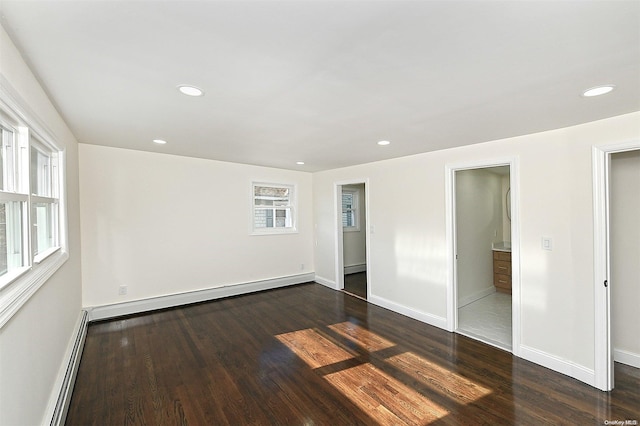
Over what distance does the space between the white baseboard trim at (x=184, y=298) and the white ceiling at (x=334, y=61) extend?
8.42 feet

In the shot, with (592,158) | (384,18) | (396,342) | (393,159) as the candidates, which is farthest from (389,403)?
(393,159)

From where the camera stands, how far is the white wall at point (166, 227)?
3.91 meters

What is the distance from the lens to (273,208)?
225 inches

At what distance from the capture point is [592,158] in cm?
254

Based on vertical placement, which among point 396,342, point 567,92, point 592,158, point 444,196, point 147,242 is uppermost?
point 567,92

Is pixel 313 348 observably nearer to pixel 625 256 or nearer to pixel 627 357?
pixel 627 357

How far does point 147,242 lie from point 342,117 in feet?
11.5

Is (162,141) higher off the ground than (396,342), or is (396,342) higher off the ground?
(162,141)

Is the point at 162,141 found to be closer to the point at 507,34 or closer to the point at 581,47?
the point at 507,34

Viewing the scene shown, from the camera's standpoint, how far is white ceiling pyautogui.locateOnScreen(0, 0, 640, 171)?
1195mm

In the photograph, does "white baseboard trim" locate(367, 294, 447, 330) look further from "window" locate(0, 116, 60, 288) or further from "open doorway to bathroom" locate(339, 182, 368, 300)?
"window" locate(0, 116, 60, 288)

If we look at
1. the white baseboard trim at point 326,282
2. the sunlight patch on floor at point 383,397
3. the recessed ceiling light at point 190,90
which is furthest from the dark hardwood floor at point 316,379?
the recessed ceiling light at point 190,90

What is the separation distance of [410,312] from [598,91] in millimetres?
3221

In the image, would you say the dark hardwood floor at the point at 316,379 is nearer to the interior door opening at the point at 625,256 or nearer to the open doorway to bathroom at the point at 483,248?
the interior door opening at the point at 625,256
